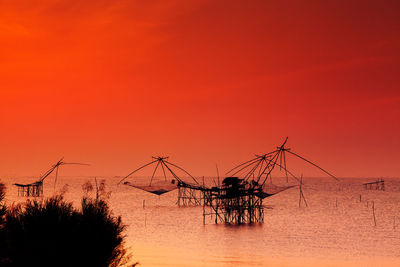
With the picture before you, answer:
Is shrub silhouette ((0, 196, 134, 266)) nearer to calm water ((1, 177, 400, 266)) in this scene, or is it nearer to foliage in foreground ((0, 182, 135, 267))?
foliage in foreground ((0, 182, 135, 267))

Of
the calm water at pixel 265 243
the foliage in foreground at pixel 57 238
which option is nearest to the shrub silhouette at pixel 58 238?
the foliage in foreground at pixel 57 238

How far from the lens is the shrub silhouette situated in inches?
520

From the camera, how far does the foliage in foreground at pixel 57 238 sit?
13219mm

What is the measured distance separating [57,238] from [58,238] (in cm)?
2

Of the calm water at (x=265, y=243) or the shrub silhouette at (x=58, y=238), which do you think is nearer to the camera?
the shrub silhouette at (x=58, y=238)

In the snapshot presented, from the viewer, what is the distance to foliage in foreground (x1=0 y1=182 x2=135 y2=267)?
520 inches

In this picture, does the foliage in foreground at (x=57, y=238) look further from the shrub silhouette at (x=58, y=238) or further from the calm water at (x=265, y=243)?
the calm water at (x=265, y=243)

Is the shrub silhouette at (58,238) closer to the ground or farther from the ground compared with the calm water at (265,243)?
farther from the ground

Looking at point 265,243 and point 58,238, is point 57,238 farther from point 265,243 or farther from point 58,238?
point 265,243

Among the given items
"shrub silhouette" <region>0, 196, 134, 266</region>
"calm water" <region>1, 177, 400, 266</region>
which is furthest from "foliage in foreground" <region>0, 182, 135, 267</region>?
"calm water" <region>1, 177, 400, 266</region>

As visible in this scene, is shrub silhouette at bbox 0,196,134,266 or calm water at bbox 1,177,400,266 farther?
calm water at bbox 1,177,400,266

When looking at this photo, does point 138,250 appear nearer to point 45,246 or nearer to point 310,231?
point 45,246

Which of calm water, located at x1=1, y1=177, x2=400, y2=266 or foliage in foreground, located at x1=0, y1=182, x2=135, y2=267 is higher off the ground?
foliage in foreground, located at x1=0, y1=182, x2=135, y2=267

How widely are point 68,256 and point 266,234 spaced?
32.9 meters
